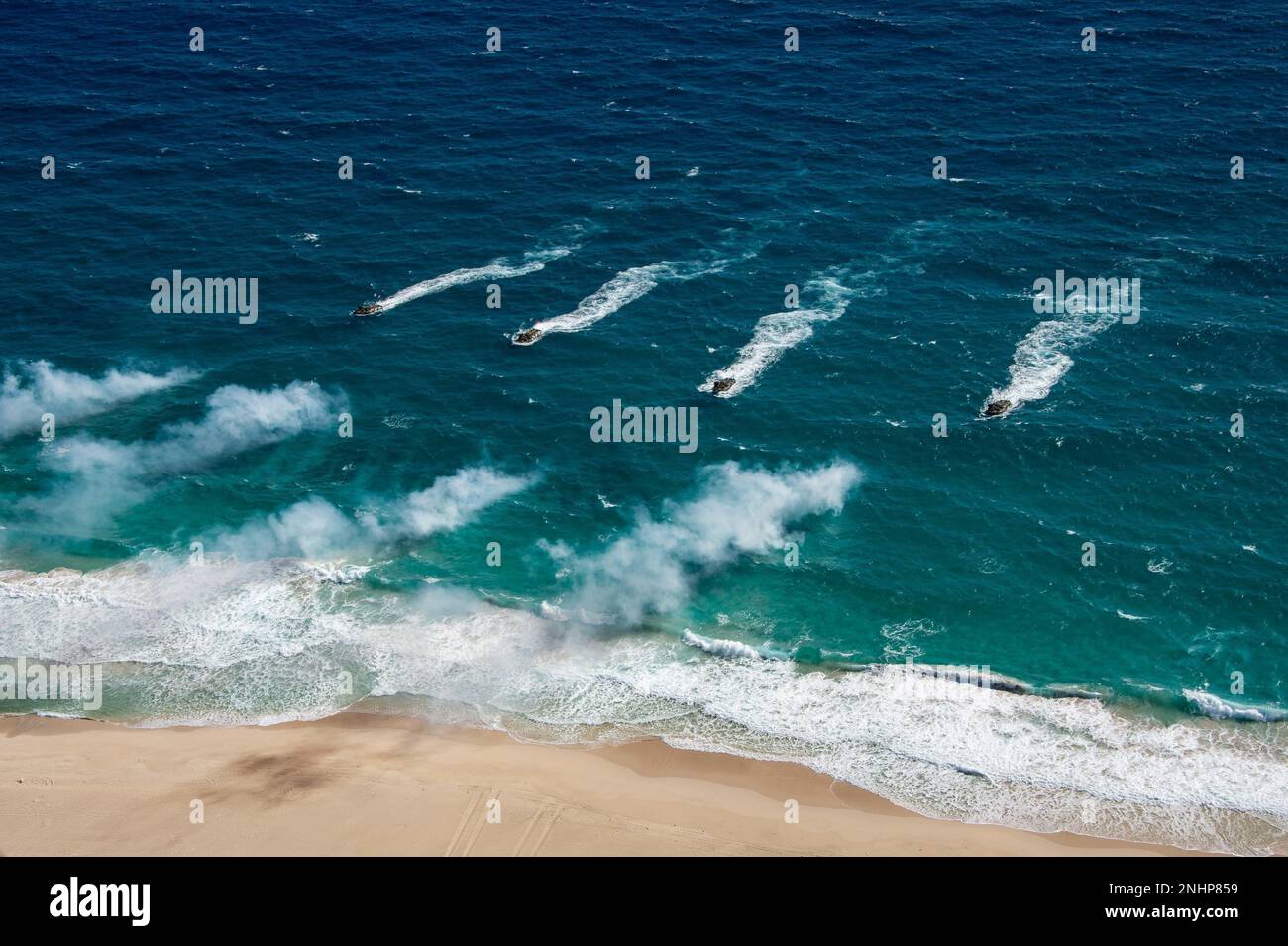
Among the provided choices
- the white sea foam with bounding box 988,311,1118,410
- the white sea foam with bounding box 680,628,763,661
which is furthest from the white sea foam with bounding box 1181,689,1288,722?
the white sea foam with bounding box 988,311,1118,410

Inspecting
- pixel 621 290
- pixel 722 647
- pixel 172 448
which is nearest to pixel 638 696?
pixel 722 647

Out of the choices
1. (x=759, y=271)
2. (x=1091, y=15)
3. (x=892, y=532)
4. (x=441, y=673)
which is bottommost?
(x=441, y=673)

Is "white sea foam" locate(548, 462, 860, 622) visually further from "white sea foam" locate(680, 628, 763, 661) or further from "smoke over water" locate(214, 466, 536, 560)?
"smoke over water" locate(214, 466, 536, 560)

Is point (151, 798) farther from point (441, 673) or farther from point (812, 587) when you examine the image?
point (812, 587)

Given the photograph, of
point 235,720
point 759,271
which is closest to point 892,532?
point 759,271

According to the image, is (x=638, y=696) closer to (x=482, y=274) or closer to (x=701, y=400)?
(x=701, y=400)

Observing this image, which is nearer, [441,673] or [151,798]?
[151,798]
